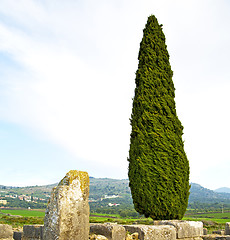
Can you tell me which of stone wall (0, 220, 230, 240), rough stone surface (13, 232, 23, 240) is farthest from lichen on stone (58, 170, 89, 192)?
rough stone surface (13, 232, 23, 240)

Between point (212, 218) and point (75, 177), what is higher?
point (75, 177)

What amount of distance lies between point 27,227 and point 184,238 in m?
5.04

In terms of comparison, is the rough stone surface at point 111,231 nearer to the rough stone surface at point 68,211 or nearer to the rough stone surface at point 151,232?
the rough stone surface at point 151,232

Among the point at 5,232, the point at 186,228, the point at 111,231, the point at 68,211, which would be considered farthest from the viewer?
the point at 186,228

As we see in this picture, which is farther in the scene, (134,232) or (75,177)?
(134,232)

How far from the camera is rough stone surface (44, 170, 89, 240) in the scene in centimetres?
494

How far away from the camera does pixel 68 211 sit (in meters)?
5.04

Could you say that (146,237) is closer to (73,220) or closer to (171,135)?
(73,220)

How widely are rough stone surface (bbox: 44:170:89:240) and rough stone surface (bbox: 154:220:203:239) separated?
4.90 metres

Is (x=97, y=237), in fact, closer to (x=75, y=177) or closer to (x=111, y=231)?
(x=111, y=231)

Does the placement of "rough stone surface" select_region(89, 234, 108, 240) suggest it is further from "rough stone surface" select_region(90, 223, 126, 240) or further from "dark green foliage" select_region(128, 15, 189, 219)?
"dark green foliage" select_region(128, 15, 189, 219)

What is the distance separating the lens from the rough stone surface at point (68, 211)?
195 inches

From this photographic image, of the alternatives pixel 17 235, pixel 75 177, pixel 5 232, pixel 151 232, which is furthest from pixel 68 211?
pixel 17 235

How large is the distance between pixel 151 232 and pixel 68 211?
11.3ft
